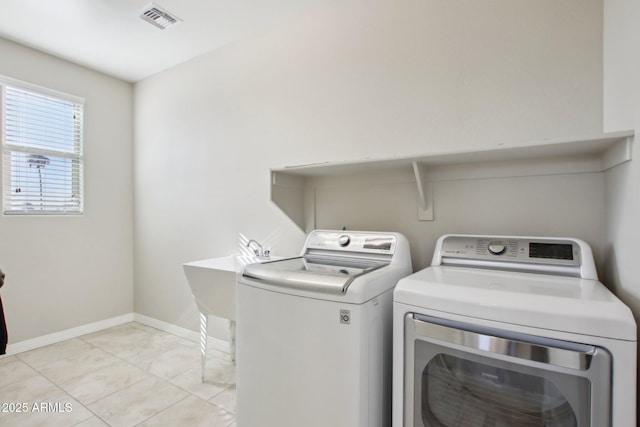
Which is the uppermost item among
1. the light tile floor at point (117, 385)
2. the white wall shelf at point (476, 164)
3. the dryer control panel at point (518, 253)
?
the white wall shelf at point (476, 164)

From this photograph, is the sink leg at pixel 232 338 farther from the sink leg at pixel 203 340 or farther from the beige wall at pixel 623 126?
the beige wall at pixel 623 126

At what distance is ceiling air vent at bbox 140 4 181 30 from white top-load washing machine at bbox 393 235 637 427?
2.52 metres

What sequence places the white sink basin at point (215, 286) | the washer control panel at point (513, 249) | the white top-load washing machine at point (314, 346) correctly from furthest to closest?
the white sink basin at point (215, 286)
the washer control panel at point (513, 249)
the white top-load washing machine at point (314, 346)

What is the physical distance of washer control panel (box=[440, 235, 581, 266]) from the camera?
127cm

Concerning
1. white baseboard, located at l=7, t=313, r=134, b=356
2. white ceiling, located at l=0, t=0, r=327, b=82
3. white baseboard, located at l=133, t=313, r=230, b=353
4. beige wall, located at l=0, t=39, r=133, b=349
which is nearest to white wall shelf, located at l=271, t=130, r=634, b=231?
white ceiling, located at l=0, t=0, r=327, b=82

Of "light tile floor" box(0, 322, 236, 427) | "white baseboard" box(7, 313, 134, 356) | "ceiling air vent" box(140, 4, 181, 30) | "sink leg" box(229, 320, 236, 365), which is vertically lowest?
"light tile floor" box(0, 322, 236, 427)

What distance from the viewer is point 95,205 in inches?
128

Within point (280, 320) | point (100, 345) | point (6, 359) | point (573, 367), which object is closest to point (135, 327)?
point (100, 345)

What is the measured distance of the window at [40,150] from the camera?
2.70 m

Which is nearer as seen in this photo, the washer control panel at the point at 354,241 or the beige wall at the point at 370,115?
the beige wall at the point at 370,115

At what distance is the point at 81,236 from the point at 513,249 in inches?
148

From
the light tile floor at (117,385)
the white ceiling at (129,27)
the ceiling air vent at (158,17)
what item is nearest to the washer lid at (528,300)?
the light tile floor at (117,385)

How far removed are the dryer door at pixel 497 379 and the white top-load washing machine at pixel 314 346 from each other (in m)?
0.17

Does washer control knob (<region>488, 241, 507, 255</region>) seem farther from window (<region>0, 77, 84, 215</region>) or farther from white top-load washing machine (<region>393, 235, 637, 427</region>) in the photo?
window (<region>0, 77, 84, 215</region>)
